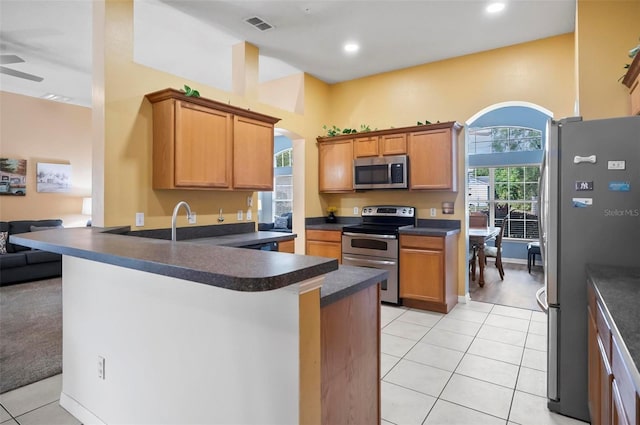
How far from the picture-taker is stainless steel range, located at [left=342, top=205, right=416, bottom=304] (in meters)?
4.24

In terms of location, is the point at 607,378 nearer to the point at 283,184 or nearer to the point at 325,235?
the point at 325,235

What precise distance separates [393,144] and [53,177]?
20.2ft

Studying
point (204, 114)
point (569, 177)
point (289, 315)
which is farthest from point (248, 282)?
point (204, 114)

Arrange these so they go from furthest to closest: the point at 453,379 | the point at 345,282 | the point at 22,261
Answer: the point at 22,261
the point at 453,379
the point at 345,282

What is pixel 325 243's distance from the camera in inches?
191

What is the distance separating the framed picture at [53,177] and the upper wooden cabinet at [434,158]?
6.31 m

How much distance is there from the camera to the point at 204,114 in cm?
321

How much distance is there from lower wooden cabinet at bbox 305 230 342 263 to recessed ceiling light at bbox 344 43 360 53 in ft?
7.51

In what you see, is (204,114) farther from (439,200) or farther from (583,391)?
(583,391)

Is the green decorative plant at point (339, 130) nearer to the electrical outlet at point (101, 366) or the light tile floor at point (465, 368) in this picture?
the light tile floor at point (465, 368)

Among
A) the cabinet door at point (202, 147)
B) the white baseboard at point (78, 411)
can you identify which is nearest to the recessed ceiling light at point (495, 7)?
the cabinet door at point (202, 147)

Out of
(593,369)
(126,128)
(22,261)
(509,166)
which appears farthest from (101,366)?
(509,166)

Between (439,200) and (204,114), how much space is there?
3.03m

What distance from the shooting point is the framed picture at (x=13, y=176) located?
19.1ft
